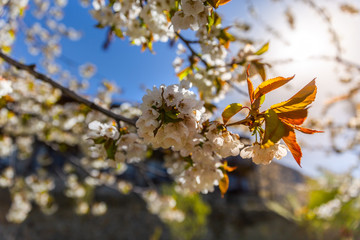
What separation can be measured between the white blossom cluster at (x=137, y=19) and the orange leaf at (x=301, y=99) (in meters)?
0.49

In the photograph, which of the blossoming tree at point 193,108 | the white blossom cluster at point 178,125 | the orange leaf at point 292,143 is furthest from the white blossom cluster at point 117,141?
the orange leaf at point 292,143

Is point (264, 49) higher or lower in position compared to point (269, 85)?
higher

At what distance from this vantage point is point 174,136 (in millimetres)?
463

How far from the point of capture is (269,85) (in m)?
0.44

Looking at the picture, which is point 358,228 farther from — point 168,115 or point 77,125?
point 168,115

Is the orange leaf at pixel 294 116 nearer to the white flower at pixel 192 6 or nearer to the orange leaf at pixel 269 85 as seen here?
the orange leaf at pixel 269 85

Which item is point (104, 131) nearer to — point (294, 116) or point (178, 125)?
point (178, 125)

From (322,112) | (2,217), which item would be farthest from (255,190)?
(2,217)

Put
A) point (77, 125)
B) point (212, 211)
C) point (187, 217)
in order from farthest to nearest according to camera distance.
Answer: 1. point (212, 211)
2. point (187, 217)
3. point (77, 125)

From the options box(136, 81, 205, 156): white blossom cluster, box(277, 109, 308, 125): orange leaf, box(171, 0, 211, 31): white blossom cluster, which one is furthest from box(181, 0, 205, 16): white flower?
box(277, 109, 308, 125): orange leaf

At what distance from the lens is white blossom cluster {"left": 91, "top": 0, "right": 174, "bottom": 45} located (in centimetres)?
80

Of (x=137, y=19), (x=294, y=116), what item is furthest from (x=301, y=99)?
(x=137, y=19)

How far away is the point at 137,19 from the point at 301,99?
67 centimetres

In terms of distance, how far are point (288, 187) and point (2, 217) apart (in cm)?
688
